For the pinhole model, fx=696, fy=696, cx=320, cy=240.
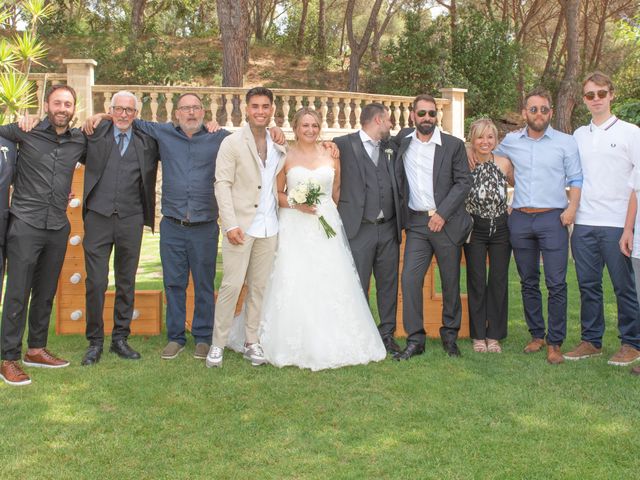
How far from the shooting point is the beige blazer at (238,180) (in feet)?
17.6

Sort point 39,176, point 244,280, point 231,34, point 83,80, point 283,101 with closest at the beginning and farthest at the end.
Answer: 1. point 39,176
2. point 244,280
3. point 83,80
4. point 283,101
5. point 231,34

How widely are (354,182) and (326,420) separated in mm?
2093

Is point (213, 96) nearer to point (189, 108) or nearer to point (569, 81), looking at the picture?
point (189, 108)

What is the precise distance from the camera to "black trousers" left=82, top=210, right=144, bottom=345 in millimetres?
5469

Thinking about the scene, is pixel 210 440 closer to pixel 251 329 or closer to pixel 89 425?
pixel 89 425

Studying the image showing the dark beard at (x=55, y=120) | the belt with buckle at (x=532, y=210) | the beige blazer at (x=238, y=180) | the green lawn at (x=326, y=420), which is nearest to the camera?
the green lawn at (x=326, y=420)

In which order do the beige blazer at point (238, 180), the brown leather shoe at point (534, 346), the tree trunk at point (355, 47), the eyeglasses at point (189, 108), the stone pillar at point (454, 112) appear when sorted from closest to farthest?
the beige blazer at point (238, 180), the eyeglasses at point (189, 108), the brown leather shoe at point (534, 346), the stone pillar at point (454, 112), the tree trunk at point (355, 47)

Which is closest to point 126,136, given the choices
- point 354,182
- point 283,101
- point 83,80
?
point 354,182

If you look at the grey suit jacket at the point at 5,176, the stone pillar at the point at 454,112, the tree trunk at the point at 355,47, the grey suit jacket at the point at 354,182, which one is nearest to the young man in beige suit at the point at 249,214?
the grey suit jacket at the point at 354,182

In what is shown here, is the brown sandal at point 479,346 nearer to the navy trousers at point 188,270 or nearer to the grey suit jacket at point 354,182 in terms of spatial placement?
the grey suit jacket at point 354,182

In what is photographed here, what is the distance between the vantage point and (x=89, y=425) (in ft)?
14.2

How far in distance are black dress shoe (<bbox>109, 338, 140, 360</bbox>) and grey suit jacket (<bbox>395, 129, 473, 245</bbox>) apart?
2.59 metres

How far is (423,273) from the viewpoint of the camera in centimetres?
587

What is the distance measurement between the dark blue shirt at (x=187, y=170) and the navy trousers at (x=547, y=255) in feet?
8.32
